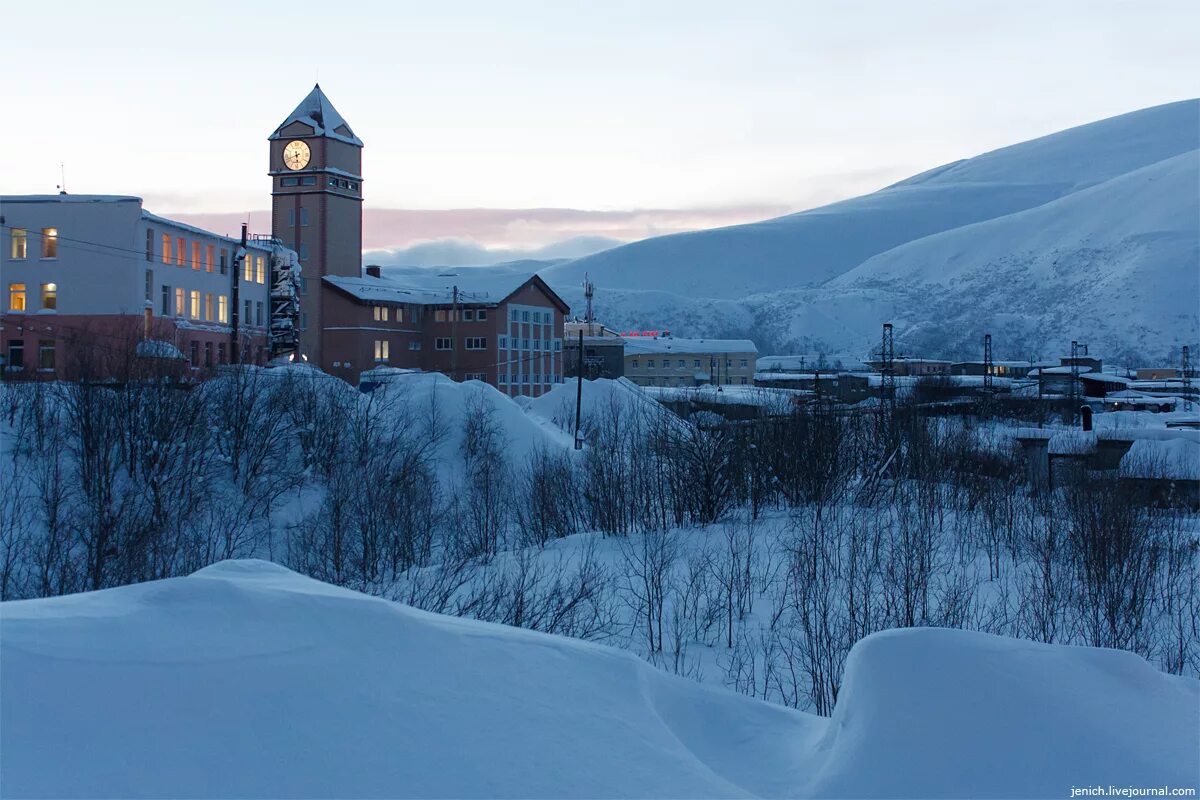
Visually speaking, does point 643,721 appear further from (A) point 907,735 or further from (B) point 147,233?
(B) point 147,233

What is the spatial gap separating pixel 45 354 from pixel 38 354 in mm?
324

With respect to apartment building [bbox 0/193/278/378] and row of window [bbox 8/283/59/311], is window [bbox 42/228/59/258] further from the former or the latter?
row of window [bbox 8/283/59/311]

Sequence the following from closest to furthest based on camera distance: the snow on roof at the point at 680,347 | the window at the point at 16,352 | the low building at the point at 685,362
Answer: the window at the point at 16,352, the low building at the point at 685,362, the snow on roof at the point at 680,347

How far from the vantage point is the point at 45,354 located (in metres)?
48.9

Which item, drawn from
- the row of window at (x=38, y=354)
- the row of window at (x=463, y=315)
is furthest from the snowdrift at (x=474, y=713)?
the row of window at (x=463, y=315)

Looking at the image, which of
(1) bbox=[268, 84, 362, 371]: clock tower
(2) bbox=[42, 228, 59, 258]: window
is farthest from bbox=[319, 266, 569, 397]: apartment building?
(2) bbox=[42, 228, 59, 258]: window

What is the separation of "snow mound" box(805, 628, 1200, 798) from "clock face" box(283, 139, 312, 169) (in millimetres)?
75517

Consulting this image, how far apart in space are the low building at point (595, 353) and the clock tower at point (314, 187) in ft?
86.5

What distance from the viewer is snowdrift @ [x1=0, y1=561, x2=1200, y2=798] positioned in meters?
4.48

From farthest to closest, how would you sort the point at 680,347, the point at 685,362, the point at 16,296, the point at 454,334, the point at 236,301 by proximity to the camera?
the point at 680,347 → the point at 685,362 → the point at 454,334 → the point at 236,301 → the point at 16,296

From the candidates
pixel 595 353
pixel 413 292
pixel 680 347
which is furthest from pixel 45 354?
pixel 680 347

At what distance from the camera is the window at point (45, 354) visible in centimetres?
4869

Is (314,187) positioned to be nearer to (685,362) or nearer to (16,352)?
(16,352)

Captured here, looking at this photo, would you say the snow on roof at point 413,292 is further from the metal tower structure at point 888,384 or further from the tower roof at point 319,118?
the metal tower structure at point 888,384
